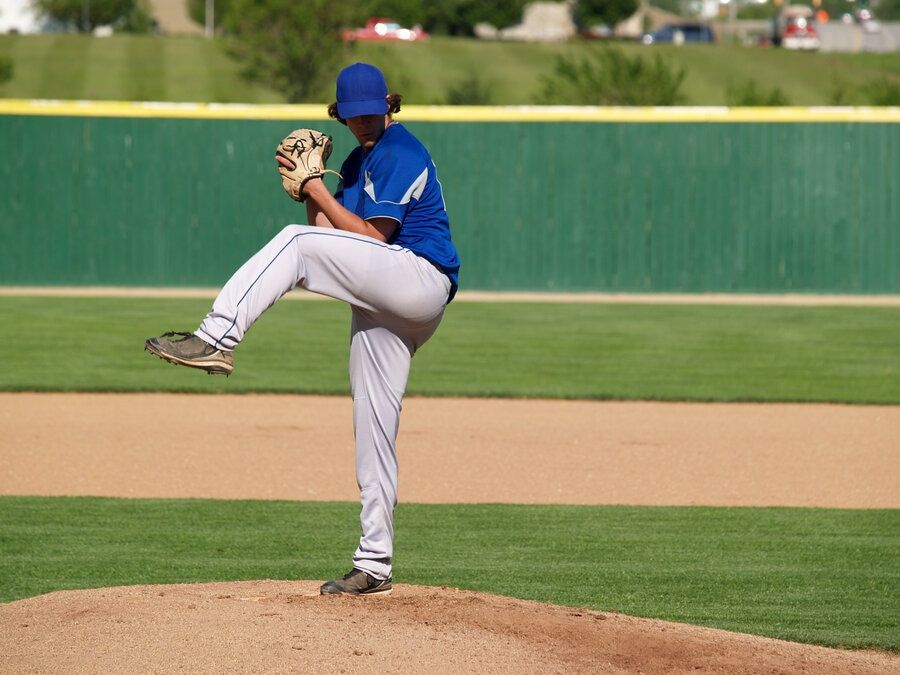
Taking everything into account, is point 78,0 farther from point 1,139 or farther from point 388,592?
point 388,592

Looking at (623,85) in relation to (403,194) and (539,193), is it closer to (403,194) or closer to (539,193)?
(539,193)

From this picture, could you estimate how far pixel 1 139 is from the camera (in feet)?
63.9

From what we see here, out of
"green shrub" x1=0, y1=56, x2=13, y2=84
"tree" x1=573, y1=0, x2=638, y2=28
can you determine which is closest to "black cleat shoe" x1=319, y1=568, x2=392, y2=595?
"green shrub" x1=0, y1=56, x2=13, y2=84

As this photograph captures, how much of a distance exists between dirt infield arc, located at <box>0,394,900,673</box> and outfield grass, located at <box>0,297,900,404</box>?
2.11ft

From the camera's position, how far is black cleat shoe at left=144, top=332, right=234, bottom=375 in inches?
171

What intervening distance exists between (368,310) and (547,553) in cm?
243

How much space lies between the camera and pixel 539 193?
19.5 metres

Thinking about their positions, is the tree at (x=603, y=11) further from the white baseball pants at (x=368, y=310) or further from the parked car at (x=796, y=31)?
the white baseball pants at (x=368, y=310)

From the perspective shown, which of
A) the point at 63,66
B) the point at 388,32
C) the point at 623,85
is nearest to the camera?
the point at 623,85

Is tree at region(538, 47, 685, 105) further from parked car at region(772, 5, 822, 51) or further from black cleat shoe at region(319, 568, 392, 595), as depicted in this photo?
parked car at region(772, 5, 822, 51)

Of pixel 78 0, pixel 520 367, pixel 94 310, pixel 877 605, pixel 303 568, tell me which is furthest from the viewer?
pixel 78 0

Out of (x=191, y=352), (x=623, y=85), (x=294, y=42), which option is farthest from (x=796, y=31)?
(x=191, y=352)

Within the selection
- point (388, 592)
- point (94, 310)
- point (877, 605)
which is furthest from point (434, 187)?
point (94, 310)

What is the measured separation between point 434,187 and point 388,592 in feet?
4.90
